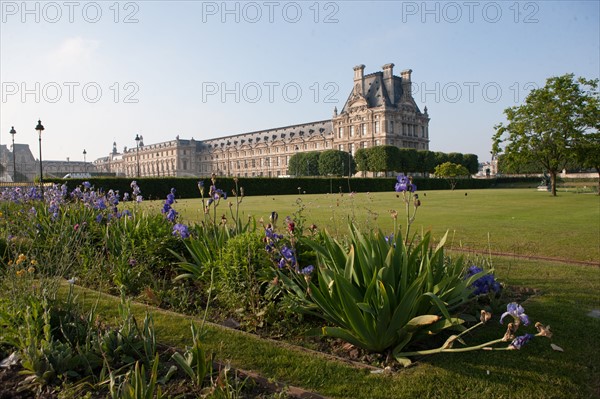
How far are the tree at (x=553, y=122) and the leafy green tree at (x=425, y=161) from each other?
4091cm

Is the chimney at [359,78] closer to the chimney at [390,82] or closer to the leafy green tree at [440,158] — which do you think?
the chimney at [390,82]

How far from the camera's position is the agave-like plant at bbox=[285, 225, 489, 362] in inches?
123

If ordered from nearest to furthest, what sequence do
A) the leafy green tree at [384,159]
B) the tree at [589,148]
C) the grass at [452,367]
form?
1. the grass at [452,367]
2. the tree at [589,148]
3. the leafy green tree at [384,159]

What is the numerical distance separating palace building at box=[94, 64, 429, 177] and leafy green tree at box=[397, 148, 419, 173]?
14750 millimetres

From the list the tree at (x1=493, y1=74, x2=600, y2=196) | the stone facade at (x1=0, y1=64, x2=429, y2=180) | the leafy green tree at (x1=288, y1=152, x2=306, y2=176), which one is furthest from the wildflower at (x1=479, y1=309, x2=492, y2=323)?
the leafy green tree at (x1=288, y1=152, x2=306, y2=176)

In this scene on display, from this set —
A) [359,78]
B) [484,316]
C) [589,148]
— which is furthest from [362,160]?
[484,316]

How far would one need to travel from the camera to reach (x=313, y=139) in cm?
10088

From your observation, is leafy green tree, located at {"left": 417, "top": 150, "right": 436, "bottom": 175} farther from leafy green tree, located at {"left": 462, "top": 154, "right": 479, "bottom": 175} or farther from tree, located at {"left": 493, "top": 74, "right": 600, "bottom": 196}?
tree, located at {"left": 493, "top": 74, "right": 600, "bottom": 196}

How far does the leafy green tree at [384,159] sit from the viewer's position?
65.6 meters

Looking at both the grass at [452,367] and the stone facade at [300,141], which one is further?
the stone facade at [300,141]

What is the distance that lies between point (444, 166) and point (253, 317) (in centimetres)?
5594

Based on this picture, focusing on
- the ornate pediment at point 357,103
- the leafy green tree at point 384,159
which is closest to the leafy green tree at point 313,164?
the ornate pediment at point 357,103

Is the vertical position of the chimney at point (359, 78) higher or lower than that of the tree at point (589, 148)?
higher

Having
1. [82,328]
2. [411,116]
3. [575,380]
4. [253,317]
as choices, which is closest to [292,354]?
[253,317]
